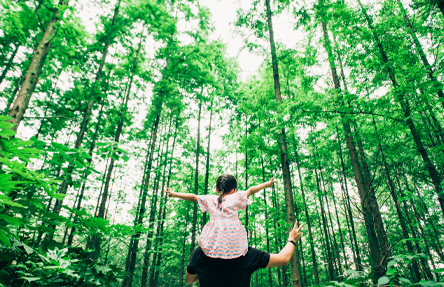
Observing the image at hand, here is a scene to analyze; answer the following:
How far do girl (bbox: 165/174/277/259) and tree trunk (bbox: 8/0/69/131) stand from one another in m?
3.42

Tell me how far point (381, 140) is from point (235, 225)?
5593 mm

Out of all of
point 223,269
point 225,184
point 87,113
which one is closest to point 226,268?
point 223,269

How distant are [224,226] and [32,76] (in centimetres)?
428

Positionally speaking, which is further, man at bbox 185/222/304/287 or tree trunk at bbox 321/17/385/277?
tree trunk at bbox 321/17/385/277

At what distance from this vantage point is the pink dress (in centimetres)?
134

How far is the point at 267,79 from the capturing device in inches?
360

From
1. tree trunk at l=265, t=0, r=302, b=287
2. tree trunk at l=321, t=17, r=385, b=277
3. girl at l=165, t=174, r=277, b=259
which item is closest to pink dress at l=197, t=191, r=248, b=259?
girl at l=165, t=174, r=277, b=259

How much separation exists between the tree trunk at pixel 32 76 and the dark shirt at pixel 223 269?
3624 mm

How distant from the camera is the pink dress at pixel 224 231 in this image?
1.34 metres

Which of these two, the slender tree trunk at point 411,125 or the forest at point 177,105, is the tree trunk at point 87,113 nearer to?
the forest at point 177,105

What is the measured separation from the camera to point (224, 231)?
55.2 inches

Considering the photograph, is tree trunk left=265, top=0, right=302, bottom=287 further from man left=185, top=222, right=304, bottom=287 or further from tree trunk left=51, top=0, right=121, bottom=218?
tree trunk left=51, top=0, right=121, bottom=218

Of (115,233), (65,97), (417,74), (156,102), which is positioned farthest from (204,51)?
(115,233)

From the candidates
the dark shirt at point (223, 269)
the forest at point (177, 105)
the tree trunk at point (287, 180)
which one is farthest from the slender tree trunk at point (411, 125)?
the dark shirt at point (223, 269)
